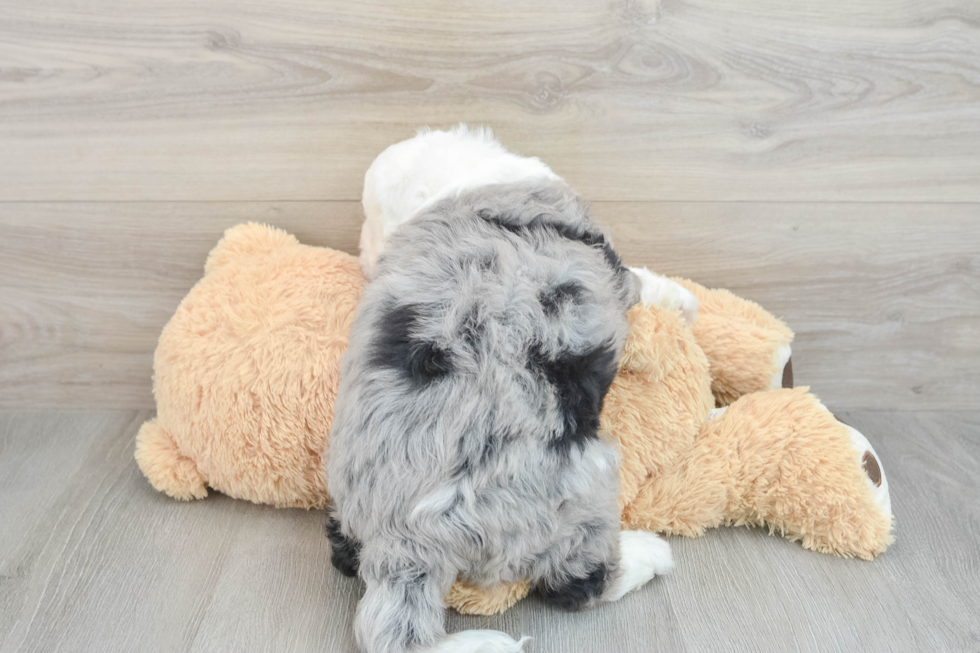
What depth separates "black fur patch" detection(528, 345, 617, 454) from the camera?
89 cm

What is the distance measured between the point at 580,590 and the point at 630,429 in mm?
286

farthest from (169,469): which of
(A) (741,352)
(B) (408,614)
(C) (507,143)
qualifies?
(A) (741,352)

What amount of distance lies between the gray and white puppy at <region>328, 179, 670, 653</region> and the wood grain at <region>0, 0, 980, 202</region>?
46 centimetres

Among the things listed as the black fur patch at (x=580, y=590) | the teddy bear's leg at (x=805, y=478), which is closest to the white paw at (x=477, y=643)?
the black fur patch at (x=580, y=590)

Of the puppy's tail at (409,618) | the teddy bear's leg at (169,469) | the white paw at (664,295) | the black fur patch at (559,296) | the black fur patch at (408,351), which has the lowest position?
the teddy bear's leg at (169,469)

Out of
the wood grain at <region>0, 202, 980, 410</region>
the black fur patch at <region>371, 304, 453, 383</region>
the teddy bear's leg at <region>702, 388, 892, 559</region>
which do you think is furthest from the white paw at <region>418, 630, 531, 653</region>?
the wood grain at <region>0, 202, 980, 410</region>

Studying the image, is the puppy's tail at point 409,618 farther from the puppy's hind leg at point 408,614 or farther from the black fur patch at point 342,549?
the black fur patch at point 342,549

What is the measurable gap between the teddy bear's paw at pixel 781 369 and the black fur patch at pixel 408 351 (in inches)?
27.9

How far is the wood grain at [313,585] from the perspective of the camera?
964mm

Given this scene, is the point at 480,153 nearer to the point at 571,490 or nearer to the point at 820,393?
the point at 571,490

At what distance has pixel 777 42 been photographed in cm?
129

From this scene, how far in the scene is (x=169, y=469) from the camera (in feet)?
4.04

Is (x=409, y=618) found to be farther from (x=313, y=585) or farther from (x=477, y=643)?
(x=313, y=585)

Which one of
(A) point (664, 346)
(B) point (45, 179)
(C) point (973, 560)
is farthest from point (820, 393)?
(B) point (45, 179)
